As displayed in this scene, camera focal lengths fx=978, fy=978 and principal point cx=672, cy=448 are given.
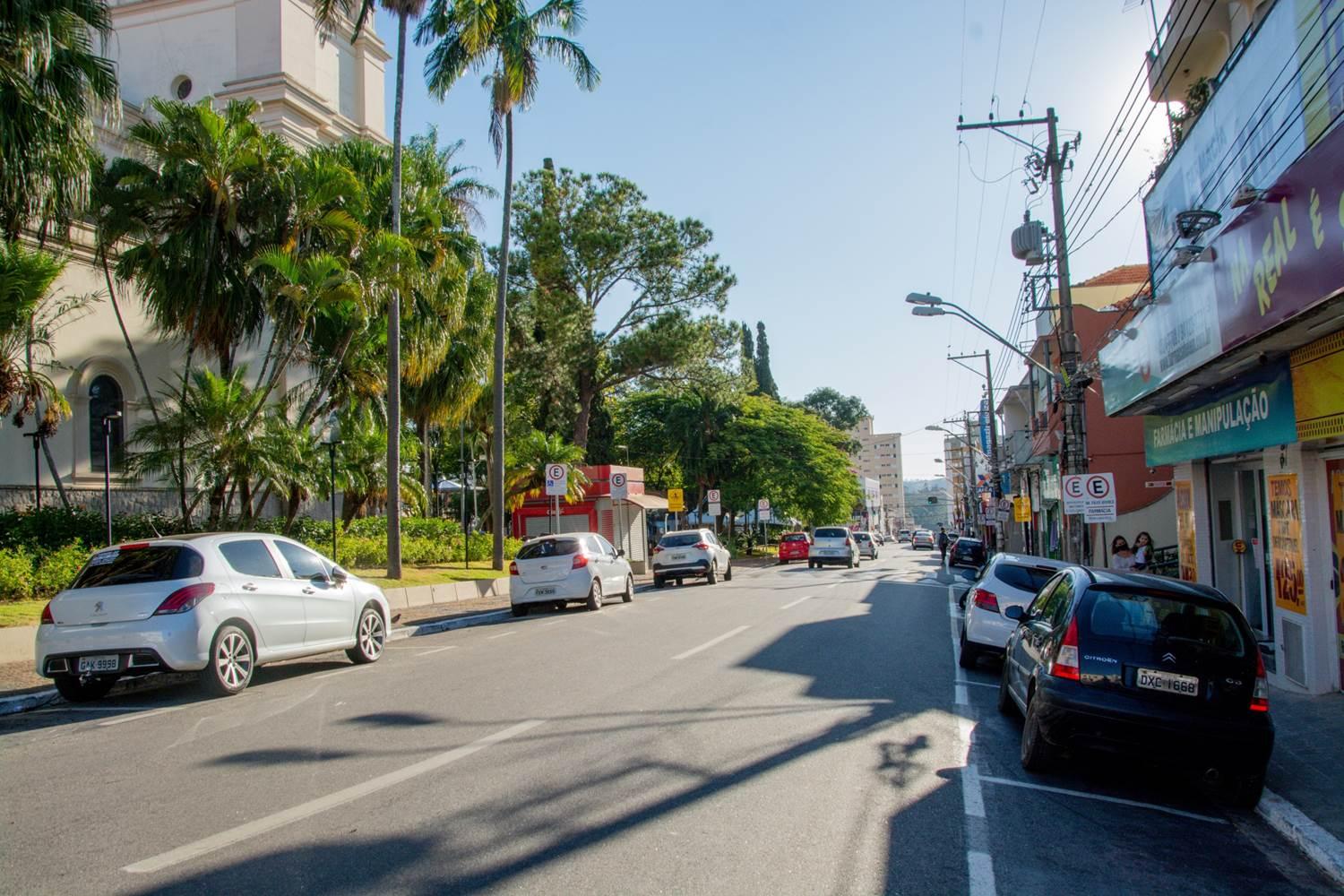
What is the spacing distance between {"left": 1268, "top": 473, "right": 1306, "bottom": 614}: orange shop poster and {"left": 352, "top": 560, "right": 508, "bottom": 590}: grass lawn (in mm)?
16175

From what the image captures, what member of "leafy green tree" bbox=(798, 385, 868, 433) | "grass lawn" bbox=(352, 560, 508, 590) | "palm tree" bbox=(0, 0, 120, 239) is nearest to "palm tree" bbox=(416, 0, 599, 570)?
"grass lawn" bbox=(352, 560, 508, 590)

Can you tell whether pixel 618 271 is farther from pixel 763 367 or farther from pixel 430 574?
pixel 763 367

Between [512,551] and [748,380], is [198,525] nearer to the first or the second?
[512,551]

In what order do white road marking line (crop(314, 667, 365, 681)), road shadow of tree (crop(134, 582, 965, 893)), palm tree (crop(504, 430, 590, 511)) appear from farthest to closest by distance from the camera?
palm tree (crop(504, 430, 590, 511)) < white road marking line (crop(314, 667, 365, 681)) < road shadow of tree (crop(134, 582, 965, 893))

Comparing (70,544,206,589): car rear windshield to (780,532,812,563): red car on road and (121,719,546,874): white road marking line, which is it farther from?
(780,532,812,563): red car on road

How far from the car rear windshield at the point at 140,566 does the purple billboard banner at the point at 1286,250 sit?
1032 cm

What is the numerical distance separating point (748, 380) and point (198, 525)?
96.4ft

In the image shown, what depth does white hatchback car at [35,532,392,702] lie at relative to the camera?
9.09 metres

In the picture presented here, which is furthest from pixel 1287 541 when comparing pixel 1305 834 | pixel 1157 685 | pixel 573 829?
pixel 573 829

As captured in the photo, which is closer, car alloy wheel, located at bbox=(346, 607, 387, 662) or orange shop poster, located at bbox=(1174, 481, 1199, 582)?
car alloy wheel, located at bbox=(346, 607, 387, 662)

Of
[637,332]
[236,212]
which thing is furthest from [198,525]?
[637,332]

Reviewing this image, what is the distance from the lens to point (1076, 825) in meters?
6.13

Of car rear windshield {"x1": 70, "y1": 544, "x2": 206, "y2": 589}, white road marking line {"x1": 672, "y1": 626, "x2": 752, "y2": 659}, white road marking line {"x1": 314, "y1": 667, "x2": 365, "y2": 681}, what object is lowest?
white road marking line {"x1": 672, "y1": 626, "x2": 752, "y2": 659}

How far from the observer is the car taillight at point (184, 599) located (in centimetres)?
913
